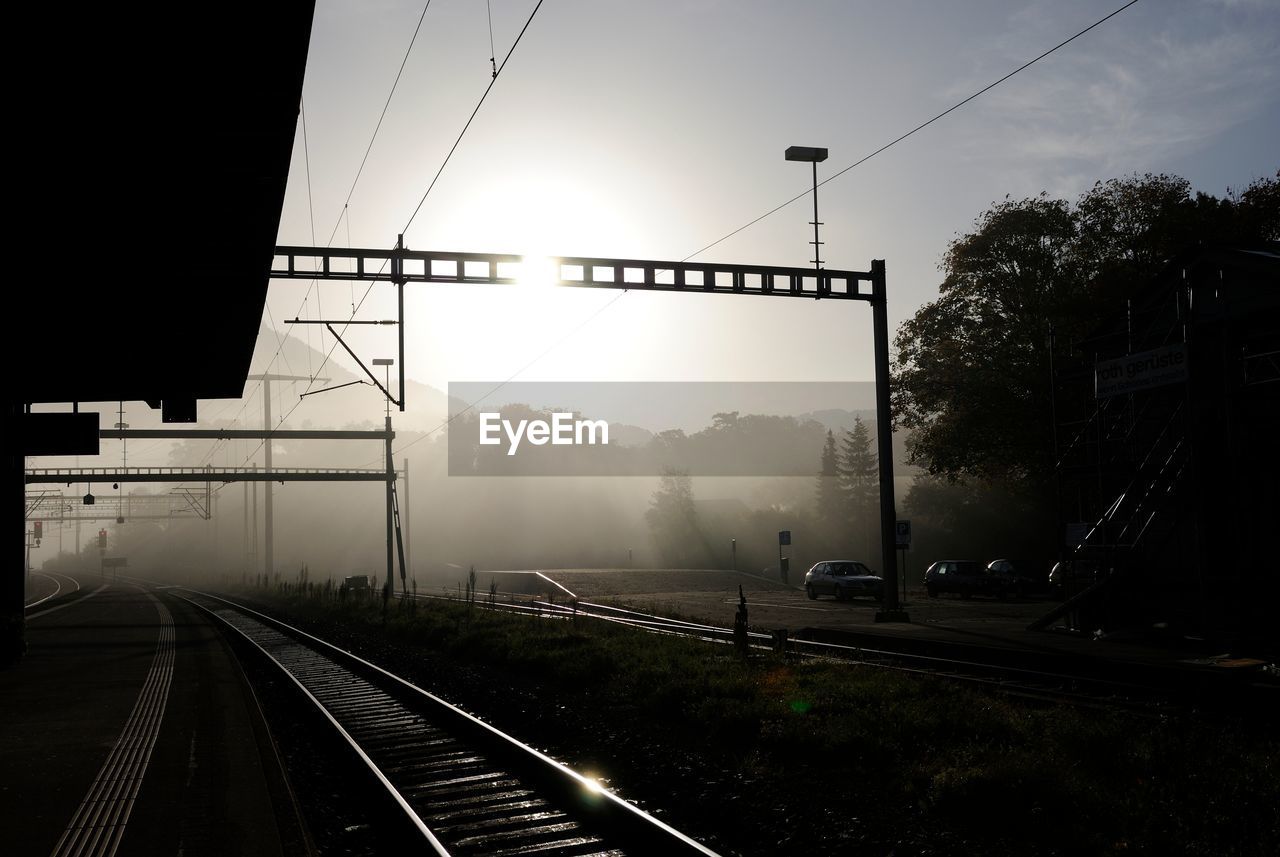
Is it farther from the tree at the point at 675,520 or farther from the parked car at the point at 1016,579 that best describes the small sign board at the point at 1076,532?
the tree at the point at 675,520

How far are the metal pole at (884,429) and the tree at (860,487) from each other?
70.2m

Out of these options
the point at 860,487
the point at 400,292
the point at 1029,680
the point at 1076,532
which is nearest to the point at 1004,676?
the point at 1029,680

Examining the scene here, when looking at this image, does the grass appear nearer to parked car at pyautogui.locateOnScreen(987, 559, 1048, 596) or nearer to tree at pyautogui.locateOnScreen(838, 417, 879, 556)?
parked car at pyautogui.locateOnScreen(987, 559, 1048, 596)

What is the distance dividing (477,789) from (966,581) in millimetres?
36493

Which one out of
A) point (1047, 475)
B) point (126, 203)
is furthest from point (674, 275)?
point (1047, 475)

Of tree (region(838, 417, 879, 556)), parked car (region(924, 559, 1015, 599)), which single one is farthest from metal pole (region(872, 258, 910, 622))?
tree (region(838, 417, 879, 556))

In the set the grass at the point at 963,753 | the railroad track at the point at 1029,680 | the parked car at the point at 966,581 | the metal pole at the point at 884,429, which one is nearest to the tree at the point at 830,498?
the parked car at the point at 966,581

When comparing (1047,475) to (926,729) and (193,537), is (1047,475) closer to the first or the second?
(926,729)

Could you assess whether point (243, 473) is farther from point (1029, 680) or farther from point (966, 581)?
point (1029, 680)

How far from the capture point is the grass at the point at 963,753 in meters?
7.88

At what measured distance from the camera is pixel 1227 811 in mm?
7926

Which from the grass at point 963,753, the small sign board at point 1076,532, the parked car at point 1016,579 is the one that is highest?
the small sign board at point 1076,532

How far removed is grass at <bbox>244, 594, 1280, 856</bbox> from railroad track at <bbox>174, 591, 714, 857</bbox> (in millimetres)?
1679

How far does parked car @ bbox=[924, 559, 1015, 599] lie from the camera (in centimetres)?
4278
